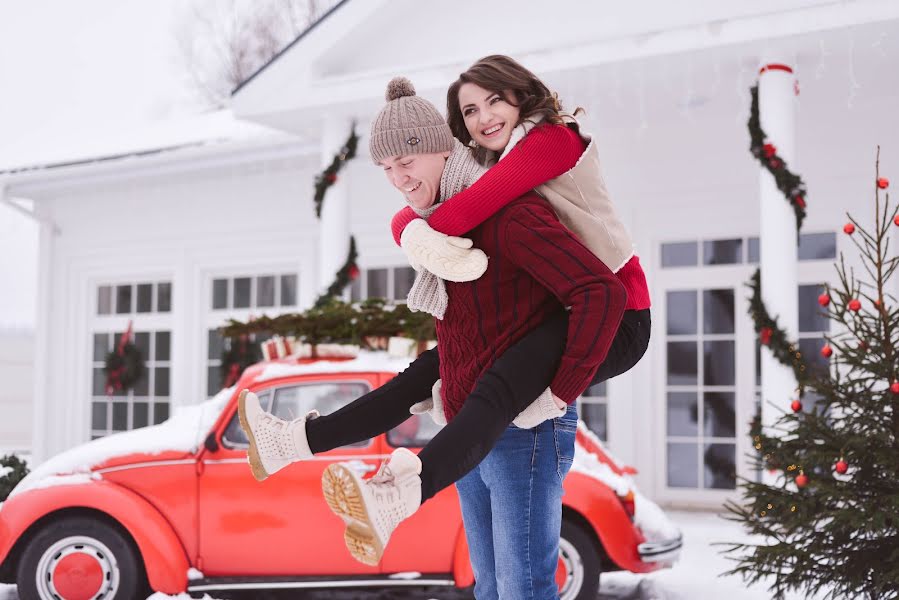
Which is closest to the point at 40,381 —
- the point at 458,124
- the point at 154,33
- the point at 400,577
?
the point at 400,577

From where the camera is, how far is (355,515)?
184 centimetres

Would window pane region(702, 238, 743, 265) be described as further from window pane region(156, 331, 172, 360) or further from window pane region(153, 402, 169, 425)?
window pane region(153, 402, 169, 425)

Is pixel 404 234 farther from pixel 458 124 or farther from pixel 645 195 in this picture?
pixel 645 195

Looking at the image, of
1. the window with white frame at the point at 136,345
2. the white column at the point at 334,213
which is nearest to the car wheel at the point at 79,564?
the white column at the point at 334,213

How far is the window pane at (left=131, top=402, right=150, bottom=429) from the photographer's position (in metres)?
11.6

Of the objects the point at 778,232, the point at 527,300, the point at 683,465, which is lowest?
the point at 683,465

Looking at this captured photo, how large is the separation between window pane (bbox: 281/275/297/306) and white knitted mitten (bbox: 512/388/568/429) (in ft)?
29.2

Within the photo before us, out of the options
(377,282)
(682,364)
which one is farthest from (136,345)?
(682,364)

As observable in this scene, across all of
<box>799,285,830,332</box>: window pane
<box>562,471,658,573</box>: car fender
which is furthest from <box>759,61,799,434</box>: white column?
<box>562,471,658,573</box>: car fender

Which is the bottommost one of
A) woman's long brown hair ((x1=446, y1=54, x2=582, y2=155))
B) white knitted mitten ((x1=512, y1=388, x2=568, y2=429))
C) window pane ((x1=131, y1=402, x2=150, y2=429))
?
window pane ((x1=131, y1=402, x2=150, y2=429))

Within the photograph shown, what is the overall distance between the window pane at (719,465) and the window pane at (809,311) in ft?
4.34

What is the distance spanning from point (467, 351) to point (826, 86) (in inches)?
258

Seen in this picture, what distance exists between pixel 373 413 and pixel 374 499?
47 centimetres

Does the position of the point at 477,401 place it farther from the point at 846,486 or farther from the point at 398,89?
the point at 846,486
